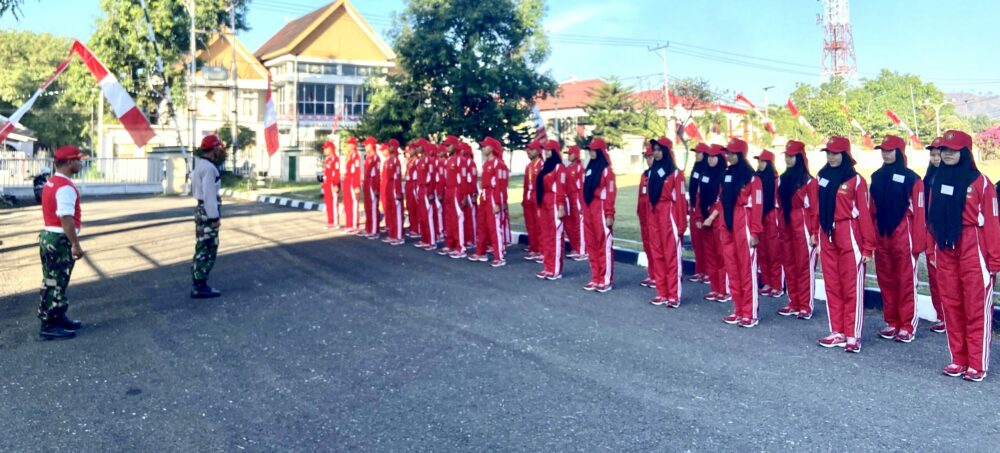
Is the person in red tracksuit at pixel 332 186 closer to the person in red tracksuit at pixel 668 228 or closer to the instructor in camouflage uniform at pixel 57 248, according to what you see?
the person in red tracksuit at pixel 668 228

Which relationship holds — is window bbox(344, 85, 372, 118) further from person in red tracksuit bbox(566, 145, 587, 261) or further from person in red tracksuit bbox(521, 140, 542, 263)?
person in red tracksuit bbox(566, 145, 587, 261)

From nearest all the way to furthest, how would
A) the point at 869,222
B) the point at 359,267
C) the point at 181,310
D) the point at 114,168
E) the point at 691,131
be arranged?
the point at 869,222 < the point at 181,310 < the point at 359,267 < the point at 691,131 < the point at 114,168

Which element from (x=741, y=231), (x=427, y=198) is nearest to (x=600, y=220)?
(x=741, y=231)

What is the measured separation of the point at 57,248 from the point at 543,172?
6273 mm

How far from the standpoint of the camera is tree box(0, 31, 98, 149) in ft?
145

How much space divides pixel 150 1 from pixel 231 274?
30560mm

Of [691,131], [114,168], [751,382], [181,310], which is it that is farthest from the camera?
[114,168]

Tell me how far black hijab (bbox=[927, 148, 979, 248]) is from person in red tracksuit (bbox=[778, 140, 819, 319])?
163cm

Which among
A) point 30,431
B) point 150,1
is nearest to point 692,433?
point 30,431

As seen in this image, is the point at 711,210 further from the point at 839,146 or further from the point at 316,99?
the point at 316,99

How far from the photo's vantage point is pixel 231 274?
10219mm

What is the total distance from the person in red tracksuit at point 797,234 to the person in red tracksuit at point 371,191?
8.25m

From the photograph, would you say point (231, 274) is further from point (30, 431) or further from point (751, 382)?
point (751, 382)

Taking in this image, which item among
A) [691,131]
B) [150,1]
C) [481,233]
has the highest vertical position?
[150,1]
